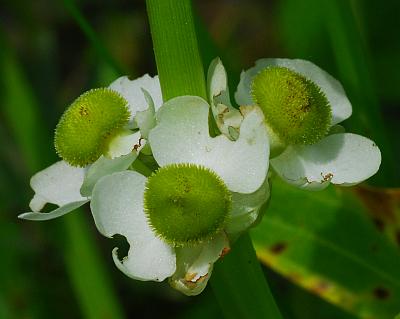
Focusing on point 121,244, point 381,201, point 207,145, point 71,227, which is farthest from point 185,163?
point 121,244

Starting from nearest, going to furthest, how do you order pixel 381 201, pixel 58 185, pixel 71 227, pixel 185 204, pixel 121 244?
pixel 185 204, pixel 58 185, pixel 381 201, pixel 71 227, pixel 121 244

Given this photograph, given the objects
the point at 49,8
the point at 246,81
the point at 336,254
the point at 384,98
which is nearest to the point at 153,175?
the point at 246,81

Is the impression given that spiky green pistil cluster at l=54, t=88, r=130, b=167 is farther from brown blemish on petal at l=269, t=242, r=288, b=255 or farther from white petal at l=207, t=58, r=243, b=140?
brown blemish on petal at l=269, t=242, r=288, b=255

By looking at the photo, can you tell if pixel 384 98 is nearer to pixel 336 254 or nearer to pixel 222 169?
pixel 336 254

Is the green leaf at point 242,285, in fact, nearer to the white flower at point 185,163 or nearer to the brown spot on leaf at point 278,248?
the white flower at point 185,163

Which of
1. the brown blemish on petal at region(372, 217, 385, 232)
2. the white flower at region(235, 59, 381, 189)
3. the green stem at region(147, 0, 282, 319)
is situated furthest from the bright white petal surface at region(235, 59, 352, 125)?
the brown blemish on petal at region(372, 217, 385, 232)

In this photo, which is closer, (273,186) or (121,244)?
(273,186)

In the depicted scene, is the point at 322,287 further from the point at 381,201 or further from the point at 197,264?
the point at 197,264
